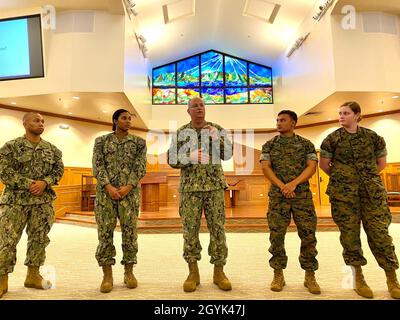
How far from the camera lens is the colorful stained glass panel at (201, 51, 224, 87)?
A: 10156mm

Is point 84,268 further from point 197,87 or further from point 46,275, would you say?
point 197,87

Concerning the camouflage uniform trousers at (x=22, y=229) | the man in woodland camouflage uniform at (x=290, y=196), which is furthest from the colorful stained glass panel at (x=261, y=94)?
the camouflage uniform trousers at (x=22, y=229)

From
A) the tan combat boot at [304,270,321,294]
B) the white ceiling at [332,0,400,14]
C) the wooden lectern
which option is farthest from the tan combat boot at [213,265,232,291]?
the white ceiling at [332,0,400,14]

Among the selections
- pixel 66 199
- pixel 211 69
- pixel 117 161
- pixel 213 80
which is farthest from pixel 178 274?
pixel 211 69

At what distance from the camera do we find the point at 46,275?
2447 millimetres

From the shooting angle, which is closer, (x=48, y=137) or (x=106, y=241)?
(x=106, y=241)

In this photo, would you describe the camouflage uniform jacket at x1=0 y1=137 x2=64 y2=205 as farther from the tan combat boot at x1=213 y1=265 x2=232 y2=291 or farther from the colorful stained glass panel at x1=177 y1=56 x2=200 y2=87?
the colorful stained glass panel at x1=177 y1=56 x2=200 y2=87

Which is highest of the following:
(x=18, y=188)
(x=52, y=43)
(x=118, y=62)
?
(x=52, y=43)

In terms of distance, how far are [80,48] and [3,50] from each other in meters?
1.41

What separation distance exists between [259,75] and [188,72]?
9.00 ft

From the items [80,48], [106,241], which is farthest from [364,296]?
[80,48]

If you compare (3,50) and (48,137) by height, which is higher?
(3,50)

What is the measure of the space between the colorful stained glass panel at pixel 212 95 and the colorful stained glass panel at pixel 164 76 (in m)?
1.27

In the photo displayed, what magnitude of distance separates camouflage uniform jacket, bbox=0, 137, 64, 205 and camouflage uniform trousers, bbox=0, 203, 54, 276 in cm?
7
